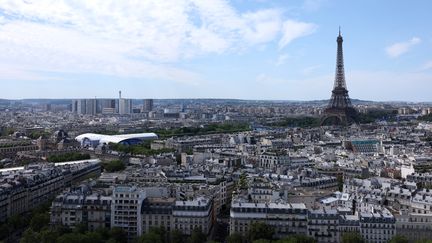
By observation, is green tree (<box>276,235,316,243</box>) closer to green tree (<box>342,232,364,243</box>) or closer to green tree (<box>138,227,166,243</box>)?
green tree (<box>342,232,364,243</box>)

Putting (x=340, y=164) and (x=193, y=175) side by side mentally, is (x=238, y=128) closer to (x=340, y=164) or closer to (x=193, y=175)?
(x=340, y=164)

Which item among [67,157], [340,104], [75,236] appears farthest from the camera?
[340,104]

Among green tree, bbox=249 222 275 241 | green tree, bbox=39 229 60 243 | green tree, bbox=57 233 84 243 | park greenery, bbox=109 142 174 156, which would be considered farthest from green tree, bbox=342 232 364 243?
park greenery, bbox=109 142 174 156

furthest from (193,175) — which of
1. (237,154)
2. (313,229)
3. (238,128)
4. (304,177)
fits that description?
(238,128)

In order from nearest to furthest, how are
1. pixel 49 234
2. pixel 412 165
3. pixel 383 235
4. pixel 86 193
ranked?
pixel 49 234 → pixel 383 235 → pixel 86 193 → pixel 412 165

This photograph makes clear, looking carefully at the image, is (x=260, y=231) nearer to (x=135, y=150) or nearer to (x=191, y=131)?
(x=135, y=150)

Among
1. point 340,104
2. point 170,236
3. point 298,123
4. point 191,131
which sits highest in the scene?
point 340,104

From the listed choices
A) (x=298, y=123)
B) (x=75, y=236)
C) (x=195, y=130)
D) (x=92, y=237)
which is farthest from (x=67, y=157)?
(x=298, y=123)

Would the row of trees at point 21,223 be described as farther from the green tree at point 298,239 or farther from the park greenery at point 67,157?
the park greenery at point 67,157

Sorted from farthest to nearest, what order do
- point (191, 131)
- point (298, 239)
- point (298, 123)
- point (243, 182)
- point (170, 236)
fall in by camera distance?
point (298, 123)
point (191, 131)
point (243, 182)
point (170, 236)
point (298, 239)

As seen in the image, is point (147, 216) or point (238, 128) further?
point (238, 128)
